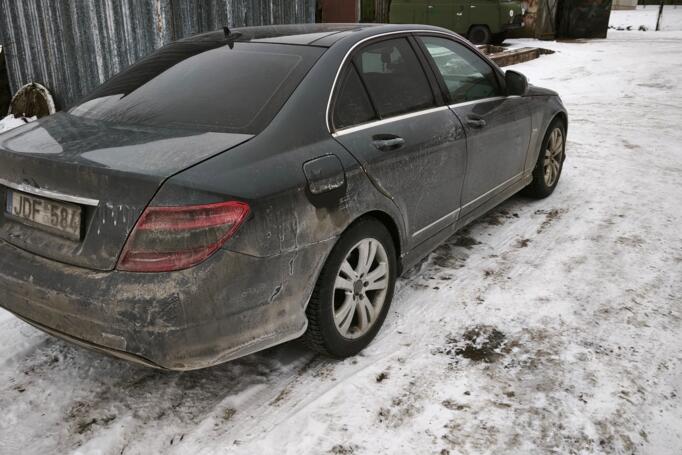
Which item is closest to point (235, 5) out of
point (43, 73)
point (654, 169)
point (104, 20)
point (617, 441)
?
point (104, 20)

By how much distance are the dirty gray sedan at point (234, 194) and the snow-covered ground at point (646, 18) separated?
2574 cm

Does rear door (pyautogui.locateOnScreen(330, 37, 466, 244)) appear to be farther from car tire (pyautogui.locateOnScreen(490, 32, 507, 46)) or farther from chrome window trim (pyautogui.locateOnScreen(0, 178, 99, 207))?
car tire (pyautogui.locateOnScreen(490, 32, 507, 46))

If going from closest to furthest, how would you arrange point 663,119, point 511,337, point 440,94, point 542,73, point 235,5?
1. point 511,337
2. point 440,94
3. point 235,5
4. point 663,119
5. point 542,73

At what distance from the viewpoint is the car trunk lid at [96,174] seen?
221 cm

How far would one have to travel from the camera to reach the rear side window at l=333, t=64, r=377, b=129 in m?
2.83

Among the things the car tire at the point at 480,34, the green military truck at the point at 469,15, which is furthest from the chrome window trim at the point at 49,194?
the car tire at the point at 480,34

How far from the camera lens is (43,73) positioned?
7.59 m

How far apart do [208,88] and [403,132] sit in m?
1.04

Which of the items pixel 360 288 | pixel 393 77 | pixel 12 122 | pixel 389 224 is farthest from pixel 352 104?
pixel 12 122

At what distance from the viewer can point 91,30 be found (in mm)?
6938

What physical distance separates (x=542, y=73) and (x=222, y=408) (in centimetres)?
1170

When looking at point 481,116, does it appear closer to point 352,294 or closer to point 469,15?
point 352,294

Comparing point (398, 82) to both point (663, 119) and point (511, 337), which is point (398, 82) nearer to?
point (511, 337)

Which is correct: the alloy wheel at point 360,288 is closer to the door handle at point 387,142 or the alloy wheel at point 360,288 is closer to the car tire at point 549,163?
the door handle at point 387,142
